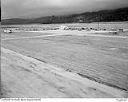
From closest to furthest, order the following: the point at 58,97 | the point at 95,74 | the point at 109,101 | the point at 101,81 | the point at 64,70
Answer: the point at 109,101 < the point at 58,97 < the point at 101,81 < the point at 95,74 < the point at 64,70

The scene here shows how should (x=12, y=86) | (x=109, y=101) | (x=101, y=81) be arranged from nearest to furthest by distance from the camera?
(x=109, y=101) → (x=12, y=86) → (x=101, y=81)

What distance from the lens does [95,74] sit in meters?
2.82

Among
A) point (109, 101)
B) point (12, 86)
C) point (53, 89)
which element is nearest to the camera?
point (109, 101)

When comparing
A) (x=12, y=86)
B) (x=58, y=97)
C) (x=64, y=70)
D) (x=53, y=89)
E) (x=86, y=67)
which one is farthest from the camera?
(x=86, y=67)

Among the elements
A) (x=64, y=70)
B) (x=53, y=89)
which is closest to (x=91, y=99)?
(x=53, y=89)

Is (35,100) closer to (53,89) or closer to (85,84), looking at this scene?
(53,89)

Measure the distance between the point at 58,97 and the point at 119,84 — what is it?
994mm

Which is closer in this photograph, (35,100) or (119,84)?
(35,100)

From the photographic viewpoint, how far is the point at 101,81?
247 cm

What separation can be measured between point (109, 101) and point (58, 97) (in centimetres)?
61

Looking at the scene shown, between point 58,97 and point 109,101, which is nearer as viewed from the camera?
point 109,101

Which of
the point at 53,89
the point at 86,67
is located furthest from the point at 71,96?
the point at 86,67

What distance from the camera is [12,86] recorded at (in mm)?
2303

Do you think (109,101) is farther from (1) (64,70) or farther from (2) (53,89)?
(1) (64,70)
